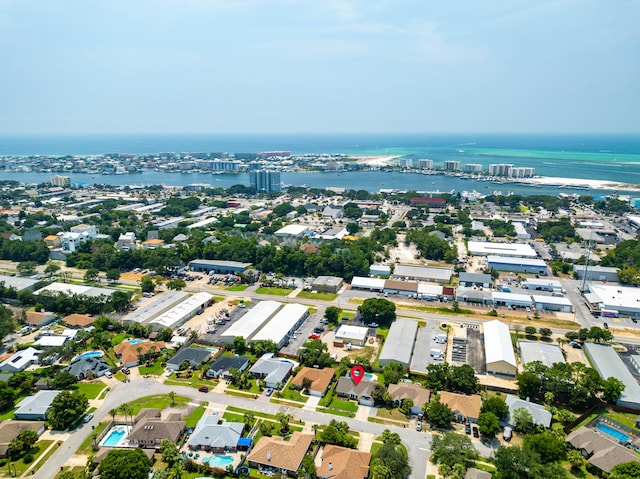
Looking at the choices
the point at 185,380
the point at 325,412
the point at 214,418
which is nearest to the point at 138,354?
the point at 185,380

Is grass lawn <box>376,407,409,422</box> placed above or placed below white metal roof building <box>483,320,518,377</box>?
below

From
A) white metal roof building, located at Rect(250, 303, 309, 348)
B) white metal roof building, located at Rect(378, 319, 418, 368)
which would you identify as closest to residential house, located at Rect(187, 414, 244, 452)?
white metal roof building, located at Rect(250, 303, 309, 348)

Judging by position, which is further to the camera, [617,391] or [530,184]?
[530,184]

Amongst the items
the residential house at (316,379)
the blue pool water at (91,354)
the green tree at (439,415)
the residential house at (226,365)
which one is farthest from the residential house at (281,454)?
the blue pool water at (91,354)

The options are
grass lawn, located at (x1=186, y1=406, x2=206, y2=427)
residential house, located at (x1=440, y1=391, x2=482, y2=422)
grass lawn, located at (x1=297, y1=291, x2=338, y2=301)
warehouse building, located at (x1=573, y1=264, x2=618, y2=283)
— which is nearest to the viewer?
residential house, located at (x1=440, y1=391, x2=482, y2=422)

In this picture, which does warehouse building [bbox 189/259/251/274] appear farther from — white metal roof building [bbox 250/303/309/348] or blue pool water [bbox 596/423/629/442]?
blue pool water [bbox 596/423/629/442]

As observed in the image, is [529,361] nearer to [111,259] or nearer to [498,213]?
[111,259]

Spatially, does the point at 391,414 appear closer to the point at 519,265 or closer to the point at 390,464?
the point at 390,464

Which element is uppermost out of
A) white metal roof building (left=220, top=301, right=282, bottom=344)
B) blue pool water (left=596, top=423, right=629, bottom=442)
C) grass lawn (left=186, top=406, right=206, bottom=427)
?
white metal roof building (left=220, top=301, right=282, bottom=344)
